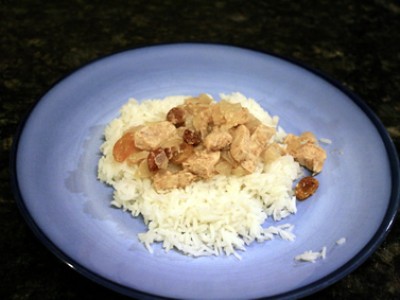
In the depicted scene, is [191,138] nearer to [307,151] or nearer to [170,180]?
[170,180]

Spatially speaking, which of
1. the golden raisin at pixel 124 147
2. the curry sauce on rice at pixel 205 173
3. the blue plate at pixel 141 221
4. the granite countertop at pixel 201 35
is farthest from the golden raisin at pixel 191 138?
the granite countertop at pixel 201 35

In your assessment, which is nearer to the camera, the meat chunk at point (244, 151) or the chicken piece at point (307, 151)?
the meat chunk at point (244, 151)

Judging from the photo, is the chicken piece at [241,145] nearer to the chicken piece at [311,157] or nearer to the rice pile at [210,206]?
the rice pile at [210,206]

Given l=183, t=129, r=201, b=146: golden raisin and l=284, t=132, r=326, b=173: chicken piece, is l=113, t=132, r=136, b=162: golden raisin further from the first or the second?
l=284, t=132, r=326, b=173: chicken piece

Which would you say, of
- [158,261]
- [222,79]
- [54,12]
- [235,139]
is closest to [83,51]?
[54,12]

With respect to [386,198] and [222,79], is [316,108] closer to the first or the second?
[222,79]

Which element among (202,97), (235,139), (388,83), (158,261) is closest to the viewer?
(158,261)

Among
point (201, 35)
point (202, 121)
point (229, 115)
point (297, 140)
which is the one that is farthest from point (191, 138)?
point (201, 35)

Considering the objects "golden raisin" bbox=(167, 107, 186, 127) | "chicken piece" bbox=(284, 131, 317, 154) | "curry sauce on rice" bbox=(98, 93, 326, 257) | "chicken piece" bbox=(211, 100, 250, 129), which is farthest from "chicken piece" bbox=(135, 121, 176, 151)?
"chicken piece" bbox=(284, 131, 317, 154)
